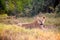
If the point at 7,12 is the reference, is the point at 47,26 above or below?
below

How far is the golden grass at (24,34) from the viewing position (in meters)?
3.13

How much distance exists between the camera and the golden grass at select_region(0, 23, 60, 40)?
3.13m

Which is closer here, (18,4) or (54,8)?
(18,4)

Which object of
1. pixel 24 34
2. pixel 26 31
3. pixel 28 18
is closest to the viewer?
pixel 24 34

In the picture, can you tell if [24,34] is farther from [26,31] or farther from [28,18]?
[28,18]

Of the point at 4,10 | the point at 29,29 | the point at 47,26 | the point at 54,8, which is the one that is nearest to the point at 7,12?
the point at 4,10

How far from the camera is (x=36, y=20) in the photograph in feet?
12.1

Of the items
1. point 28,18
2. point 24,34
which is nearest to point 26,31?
point 24,34

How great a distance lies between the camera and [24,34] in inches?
128

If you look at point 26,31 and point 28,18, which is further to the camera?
point 28,18

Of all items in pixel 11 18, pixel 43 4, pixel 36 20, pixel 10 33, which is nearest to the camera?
pixel 10 33

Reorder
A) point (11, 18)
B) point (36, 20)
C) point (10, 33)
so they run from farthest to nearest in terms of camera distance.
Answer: point (36, 20), point (11, 18), point (10, 33)

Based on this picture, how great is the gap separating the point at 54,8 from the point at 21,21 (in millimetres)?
804

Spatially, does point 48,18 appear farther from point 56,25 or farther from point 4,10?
point 4,10
